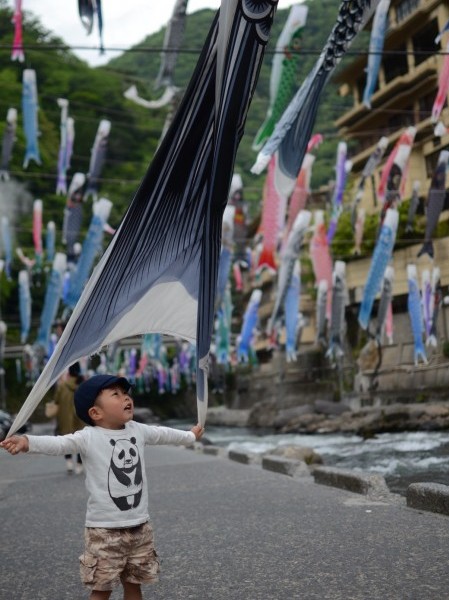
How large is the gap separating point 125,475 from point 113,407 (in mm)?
291

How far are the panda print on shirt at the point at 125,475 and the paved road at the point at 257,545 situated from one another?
88 cm

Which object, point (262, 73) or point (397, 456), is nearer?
point (397, 456)

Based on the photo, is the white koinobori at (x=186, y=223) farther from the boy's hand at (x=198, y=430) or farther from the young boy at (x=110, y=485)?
the young boy at (x=110, y=485)

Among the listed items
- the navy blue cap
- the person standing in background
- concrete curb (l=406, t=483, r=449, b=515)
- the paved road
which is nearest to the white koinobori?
the navy blue cap

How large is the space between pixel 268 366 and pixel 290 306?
24.1 metres

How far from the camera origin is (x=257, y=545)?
539 centimetres

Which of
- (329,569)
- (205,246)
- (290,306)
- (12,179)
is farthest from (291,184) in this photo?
(12,179)

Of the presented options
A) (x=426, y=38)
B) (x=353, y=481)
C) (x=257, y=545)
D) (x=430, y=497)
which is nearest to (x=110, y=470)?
(x=257, y=545)

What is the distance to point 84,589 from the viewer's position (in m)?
4.35

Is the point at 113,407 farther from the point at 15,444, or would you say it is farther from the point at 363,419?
the point at 363,419

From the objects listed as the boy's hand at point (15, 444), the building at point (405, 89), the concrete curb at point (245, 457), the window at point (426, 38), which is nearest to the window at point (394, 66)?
the building at point (405, 89)

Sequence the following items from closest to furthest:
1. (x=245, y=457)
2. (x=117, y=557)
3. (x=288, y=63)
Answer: (x=117, y=557), (x=245, y=457), (x=288, y=63)

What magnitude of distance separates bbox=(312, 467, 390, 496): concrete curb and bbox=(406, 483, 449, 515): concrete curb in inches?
34.5

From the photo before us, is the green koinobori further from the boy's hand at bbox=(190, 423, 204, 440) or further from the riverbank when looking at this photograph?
the riverbank
